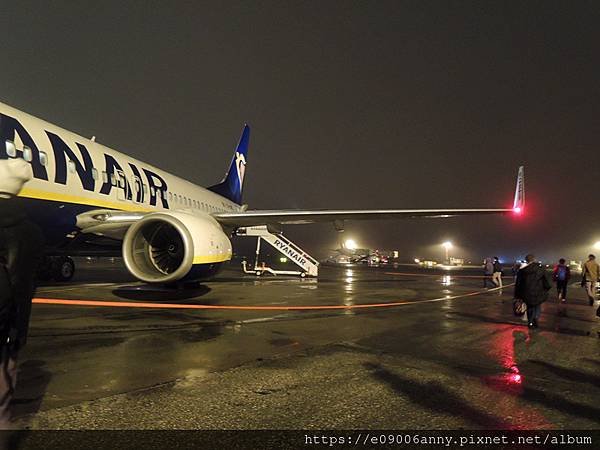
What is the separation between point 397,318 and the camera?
7914 millimetres

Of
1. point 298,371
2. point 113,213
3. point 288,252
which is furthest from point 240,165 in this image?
point 298,371

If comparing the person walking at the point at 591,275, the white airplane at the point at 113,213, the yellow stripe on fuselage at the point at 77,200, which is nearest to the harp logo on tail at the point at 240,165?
the white airplane at the point at 113,213

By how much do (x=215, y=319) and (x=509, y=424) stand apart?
16.9 ft

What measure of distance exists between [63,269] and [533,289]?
1447cm

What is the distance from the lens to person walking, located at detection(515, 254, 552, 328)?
7414 mm

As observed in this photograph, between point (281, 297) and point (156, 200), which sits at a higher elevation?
point (156, 200)

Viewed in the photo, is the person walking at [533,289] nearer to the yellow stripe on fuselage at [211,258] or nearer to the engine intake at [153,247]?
the yellow stripe on fuselage at [211,258]

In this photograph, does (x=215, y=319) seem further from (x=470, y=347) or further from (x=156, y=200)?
(x=156, y=200)

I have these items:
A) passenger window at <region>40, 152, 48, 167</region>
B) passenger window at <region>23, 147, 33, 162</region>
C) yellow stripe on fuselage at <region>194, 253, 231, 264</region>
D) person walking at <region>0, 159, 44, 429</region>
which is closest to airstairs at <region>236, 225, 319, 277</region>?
yellow stripe on fuselage at <region>194, 253, 231, 264</region>

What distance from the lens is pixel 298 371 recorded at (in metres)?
4.20

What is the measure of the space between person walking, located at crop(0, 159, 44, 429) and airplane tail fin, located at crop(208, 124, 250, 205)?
2039 cm

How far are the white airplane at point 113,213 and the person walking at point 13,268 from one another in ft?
18.4

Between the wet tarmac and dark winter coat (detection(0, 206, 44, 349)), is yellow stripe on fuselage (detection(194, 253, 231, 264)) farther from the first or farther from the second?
dark winter coat (detection(0, 206, 44, 349))

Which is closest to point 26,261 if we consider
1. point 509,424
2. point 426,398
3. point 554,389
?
point 426,398
